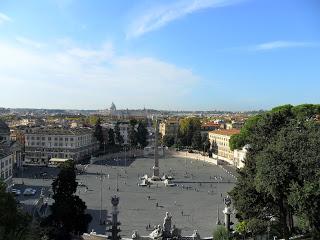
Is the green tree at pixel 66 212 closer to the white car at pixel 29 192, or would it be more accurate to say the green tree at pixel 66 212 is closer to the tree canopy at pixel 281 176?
the tree canopy at pixel 281 176

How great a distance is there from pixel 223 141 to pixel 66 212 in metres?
66.4

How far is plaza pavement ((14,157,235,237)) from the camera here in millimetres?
37656

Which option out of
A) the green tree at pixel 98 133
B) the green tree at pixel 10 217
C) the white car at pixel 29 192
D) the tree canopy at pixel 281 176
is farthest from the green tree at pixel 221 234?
the green tree at pixel 98 133

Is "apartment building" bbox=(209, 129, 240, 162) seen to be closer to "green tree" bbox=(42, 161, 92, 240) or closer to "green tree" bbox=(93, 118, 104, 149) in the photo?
"green tree" bbox=(93, 118, 104, 149)

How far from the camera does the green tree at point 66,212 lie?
2855 cm

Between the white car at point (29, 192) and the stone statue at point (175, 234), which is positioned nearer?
the stone statue at point (175, 234)

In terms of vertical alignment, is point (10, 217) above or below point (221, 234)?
above

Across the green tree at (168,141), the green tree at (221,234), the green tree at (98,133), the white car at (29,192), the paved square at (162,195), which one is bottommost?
the paved square at (162,195)

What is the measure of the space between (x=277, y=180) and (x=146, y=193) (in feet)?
95.0

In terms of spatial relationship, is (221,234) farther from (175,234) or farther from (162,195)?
(162,195)

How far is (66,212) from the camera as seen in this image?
93.7 feet

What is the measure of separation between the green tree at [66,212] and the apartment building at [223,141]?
186ft

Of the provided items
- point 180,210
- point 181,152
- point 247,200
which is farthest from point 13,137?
point 247,200

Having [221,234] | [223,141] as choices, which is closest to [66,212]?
[221,234]
